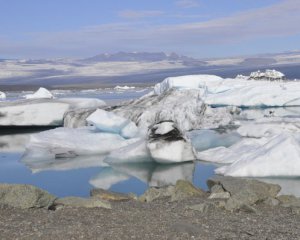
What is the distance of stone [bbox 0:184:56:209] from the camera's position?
15.2ft

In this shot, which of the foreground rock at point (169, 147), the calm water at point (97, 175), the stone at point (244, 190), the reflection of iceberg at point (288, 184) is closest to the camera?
the stone at point (244, 190)

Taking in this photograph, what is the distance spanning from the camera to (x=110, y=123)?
9836 mm

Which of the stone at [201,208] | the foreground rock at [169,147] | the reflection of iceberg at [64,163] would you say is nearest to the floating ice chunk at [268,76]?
the foreground rock at [169,147]

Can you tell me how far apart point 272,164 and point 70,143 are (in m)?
3.45

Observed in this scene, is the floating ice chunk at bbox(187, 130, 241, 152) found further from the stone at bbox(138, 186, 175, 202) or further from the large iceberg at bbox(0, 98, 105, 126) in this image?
the large iceberg at bbox(0, 98, 105, 126)

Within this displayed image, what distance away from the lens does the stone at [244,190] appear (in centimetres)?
495

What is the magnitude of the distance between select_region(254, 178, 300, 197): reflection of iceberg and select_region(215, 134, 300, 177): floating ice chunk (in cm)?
9

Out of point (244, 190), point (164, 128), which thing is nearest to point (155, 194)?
point (244, 190)

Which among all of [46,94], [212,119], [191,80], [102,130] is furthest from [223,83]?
[102,130]

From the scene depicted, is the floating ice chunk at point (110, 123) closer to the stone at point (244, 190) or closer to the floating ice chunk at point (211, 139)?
the floating ice chunk at point (211, 139)

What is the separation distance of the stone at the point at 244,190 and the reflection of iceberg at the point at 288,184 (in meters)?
0.40

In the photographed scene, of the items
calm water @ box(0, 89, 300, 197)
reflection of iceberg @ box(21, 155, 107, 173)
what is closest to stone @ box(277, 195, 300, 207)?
calm water @ box(0, 89, 300, 197)

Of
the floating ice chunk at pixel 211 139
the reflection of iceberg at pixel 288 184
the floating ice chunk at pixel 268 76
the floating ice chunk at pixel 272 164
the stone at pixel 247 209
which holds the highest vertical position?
the stone at pixel 247 209

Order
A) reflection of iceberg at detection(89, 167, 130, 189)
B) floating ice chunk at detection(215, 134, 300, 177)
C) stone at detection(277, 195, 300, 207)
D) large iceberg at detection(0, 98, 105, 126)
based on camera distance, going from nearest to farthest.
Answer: stone at detection(277, 195, 300, 207) → reflection of iceberg at detection(89, 167, 130, 189) → floating ice chunk at detection(215, 134, 300, 177) → large iceberg at detection(0, 98, 105, 126)
